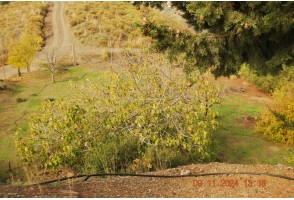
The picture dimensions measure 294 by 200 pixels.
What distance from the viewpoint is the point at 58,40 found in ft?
100

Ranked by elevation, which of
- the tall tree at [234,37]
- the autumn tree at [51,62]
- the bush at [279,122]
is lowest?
the bush at [279,122]

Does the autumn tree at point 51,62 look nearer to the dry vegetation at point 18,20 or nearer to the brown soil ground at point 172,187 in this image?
the dry vegetation at point 18,20

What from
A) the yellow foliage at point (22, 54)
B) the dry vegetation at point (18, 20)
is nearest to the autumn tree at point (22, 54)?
the yellow foliage at point (22, 54)

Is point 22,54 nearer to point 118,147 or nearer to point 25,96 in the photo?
point 25,96

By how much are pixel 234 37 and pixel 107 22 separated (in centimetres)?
3307

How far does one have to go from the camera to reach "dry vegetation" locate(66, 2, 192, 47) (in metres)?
30.9

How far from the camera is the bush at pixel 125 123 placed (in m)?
7.39

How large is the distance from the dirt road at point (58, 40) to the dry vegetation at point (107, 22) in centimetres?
89

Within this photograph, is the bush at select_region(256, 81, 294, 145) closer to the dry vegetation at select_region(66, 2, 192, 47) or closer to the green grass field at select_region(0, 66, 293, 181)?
the green grass field at select_region(0, 66, 293, 181)

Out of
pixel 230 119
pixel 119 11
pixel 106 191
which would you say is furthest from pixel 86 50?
pixel 106 191

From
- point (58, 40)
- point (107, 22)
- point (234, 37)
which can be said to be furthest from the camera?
point (107, 22)

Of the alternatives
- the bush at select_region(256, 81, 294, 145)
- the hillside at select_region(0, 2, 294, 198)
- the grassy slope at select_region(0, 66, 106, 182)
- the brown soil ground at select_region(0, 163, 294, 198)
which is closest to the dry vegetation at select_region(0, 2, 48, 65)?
the hillside at select_region(0, 2, 294, 198)

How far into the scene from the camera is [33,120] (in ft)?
26.8

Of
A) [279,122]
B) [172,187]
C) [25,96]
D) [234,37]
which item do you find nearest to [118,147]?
[172,187]
